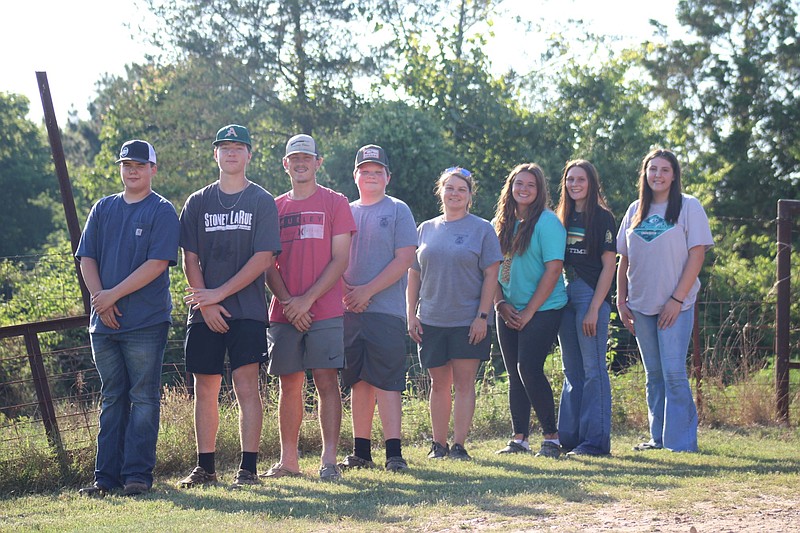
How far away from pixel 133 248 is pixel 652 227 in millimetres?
3497

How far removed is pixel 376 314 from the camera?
6.38 m

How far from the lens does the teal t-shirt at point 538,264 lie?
6.77 metres

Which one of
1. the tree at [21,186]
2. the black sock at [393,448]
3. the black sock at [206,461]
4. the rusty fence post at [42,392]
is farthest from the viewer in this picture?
the tree at [21,186]

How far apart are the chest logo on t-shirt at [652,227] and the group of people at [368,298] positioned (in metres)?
0.01

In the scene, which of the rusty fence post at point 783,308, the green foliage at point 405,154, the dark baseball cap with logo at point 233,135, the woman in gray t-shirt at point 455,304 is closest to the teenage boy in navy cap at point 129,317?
the dark baseball cap with logo at point 233,135

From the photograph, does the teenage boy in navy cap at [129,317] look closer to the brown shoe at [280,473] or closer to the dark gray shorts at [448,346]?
the brown shoe at [280,473]

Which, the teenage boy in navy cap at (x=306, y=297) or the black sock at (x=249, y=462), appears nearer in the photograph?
the black sock at (x=249, y=462)

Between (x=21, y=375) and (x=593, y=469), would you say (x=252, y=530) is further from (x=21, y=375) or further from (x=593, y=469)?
(x=21, y=375)

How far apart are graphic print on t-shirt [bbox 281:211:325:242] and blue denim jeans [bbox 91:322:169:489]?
94cm

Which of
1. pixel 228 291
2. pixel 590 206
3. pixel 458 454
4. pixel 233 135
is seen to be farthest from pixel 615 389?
pixel 233 135

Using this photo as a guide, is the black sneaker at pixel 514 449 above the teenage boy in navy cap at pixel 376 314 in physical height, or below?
below

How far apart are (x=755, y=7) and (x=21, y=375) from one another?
2577 centimetres

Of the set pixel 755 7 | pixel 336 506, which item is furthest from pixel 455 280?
pixel 755 7

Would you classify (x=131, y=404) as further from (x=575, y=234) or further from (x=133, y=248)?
(x=575, y=234)
